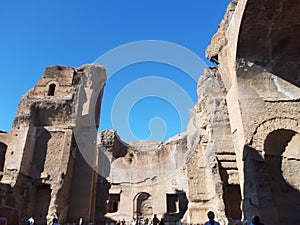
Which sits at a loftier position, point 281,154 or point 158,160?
point 158,160

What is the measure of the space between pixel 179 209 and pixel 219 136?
10.1m

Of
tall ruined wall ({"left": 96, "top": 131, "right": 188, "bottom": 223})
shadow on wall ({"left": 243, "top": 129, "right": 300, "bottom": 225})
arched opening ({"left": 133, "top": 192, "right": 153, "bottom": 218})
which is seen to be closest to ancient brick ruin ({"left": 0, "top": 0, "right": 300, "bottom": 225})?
shadow on wall ({"left": 243, "top": 129, "right": 300, "bottom": 225})

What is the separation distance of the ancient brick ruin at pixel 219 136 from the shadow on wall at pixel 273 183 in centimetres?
3

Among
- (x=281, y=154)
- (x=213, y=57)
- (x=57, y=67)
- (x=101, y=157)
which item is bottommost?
(x=281, y=154)

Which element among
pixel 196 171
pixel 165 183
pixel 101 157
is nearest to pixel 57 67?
pixel 101 157

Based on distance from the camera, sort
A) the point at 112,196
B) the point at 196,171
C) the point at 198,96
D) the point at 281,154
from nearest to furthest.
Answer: the point at 281,154 < the point at 196,171 < the point at 198,96 < the point at 112,196

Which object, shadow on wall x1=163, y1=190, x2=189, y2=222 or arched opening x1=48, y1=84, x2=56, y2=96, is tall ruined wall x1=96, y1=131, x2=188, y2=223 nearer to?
shadow on wall x1=163, y1=190, x2=189, y2=222

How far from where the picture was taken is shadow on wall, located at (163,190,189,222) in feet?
55.7

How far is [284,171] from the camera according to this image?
306 inches

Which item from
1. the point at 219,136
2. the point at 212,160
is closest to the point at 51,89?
the point at 219,136

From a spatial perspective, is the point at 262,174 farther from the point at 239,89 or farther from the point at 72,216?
the point at 72,216

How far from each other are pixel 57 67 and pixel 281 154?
12.8m

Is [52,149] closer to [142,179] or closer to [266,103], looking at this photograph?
[142,179]

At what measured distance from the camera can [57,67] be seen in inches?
577
